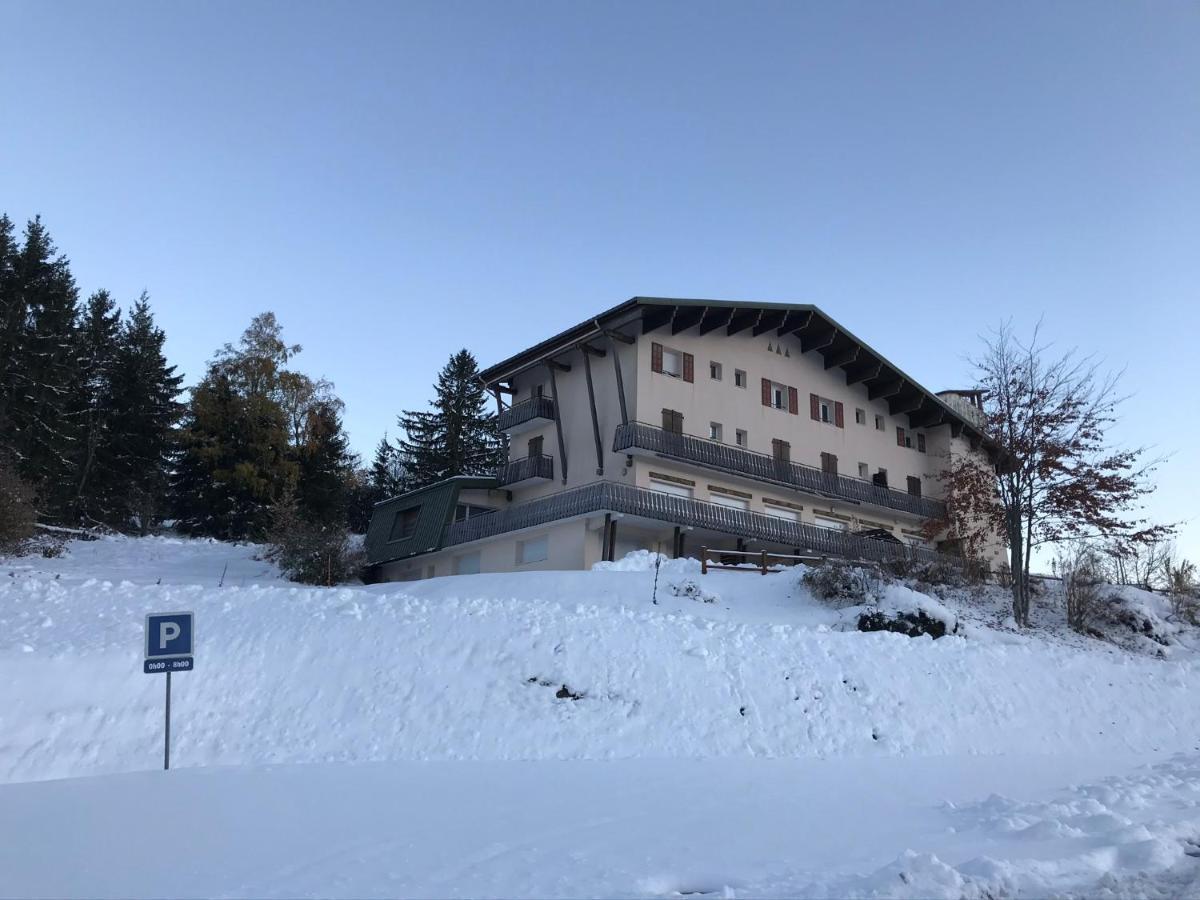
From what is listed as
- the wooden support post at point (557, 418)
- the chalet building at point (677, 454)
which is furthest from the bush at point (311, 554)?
the wooden support post at point (557, 418)

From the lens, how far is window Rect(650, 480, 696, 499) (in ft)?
119

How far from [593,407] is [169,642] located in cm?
2588

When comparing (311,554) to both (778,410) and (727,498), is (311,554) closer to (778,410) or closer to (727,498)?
(727,498)

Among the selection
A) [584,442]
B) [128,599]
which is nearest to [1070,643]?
[584,442]

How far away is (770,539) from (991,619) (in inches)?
465

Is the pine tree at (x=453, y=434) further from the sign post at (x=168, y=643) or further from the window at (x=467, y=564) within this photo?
the sign post at (x=168, y=643)

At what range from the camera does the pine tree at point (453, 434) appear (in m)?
57.3

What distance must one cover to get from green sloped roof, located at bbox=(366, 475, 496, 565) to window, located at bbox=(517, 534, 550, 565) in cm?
352

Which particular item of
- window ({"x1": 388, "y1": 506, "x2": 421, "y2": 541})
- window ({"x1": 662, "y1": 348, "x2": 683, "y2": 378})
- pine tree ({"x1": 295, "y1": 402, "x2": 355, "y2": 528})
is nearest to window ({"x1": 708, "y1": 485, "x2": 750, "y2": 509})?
window ({"x1": 662, "y1": 348, "x2": 683, "y2": 378})

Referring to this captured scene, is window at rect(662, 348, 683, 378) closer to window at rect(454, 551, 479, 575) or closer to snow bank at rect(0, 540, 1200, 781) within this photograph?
window at rect(454, 551, 479, 575)

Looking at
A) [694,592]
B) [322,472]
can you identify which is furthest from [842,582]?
[322,472]

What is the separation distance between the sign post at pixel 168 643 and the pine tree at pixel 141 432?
115ft

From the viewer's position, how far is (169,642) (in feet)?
42.2

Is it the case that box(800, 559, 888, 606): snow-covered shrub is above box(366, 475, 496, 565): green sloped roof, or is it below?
below
